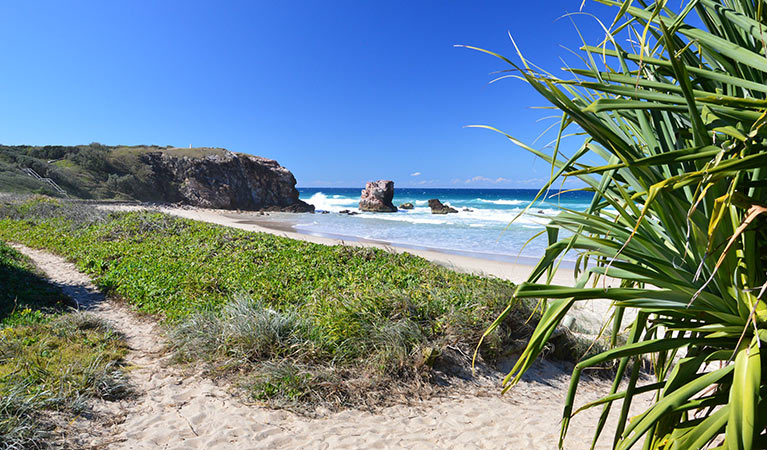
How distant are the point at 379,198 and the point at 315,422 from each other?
45665mm

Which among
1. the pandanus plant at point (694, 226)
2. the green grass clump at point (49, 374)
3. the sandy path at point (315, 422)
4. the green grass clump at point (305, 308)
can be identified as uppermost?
the pandanus plant at point (694, 226)

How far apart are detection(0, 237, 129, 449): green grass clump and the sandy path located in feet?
0.84

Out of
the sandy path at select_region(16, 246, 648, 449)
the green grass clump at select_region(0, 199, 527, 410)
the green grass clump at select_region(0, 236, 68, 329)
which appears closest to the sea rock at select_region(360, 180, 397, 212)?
the green grass clump at select_region(0, 199, 527, 410)

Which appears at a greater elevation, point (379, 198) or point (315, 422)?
point (379, 198)

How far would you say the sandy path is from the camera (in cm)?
Result: 359

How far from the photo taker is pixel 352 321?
5395mm

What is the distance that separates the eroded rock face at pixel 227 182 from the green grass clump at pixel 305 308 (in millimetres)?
36044

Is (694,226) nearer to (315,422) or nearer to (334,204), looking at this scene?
(315,422)

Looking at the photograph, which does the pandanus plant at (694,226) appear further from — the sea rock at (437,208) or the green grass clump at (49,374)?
the sea rock at (437,208)

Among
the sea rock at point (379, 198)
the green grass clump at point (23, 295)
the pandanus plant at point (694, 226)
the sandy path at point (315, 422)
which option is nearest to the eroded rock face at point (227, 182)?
the sea rock at point (379, 198)

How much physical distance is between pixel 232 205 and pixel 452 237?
97.8ft

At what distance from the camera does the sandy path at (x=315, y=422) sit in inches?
141

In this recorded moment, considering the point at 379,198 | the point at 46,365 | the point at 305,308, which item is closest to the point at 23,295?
the point at 46,365

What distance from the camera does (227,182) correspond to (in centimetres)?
4588
